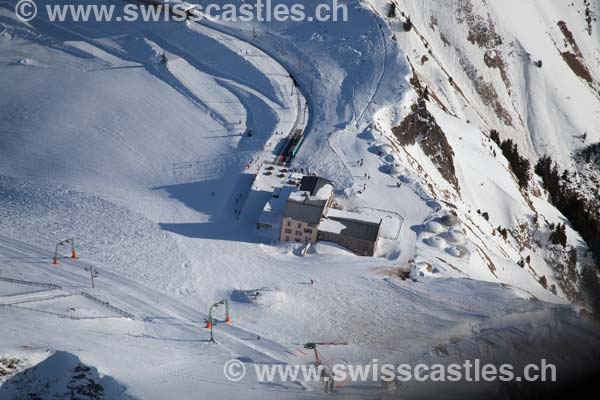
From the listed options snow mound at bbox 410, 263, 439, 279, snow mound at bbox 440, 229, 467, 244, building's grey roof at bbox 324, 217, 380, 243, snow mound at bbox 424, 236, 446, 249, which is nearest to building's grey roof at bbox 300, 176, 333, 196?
building's grey roof at bbox 324, 217, 380, 243

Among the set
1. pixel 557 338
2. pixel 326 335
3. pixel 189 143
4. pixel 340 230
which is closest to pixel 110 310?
pixel 326 335

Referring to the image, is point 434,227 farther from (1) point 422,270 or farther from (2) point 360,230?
(2) point 360,230

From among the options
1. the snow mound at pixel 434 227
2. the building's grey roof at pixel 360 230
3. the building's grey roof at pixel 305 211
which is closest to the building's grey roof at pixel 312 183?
the building's grey roof at pixel 305 211

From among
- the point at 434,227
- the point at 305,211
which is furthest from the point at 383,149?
the point at 305,211

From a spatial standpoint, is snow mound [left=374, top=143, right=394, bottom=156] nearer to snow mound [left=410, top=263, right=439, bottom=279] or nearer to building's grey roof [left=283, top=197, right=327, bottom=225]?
building's grey roof [left=283, top=197, right=327, bottom=225]

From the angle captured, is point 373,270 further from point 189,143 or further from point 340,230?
point 189,143

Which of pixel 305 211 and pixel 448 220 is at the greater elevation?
pixel 448 220
